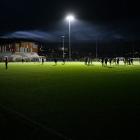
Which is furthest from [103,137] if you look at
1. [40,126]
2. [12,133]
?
[12,133]

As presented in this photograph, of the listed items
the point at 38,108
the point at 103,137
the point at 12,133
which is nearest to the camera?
the point at 103,137

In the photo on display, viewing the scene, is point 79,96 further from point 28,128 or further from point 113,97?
point 28,128

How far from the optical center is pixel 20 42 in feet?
364

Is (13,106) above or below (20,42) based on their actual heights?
below

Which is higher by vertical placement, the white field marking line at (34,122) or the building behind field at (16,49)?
the building behind field at (16,49)

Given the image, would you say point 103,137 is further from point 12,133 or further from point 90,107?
point 90,107

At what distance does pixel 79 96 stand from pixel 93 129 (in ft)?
18.0

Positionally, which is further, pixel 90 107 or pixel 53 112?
pixel 90 107

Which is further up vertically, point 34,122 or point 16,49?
point 16,49

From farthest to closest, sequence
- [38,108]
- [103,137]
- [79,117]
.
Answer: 1. [38,108]
2. [79,117]
3. [103,137]

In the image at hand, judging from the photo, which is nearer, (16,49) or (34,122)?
(34,122)

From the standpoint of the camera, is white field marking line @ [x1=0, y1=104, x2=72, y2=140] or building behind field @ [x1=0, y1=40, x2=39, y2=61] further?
building behind field @ [x1=0, y1=40, x2=39, y2=61]

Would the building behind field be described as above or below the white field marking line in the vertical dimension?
above

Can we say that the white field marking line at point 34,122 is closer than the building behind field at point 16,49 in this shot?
Yes
